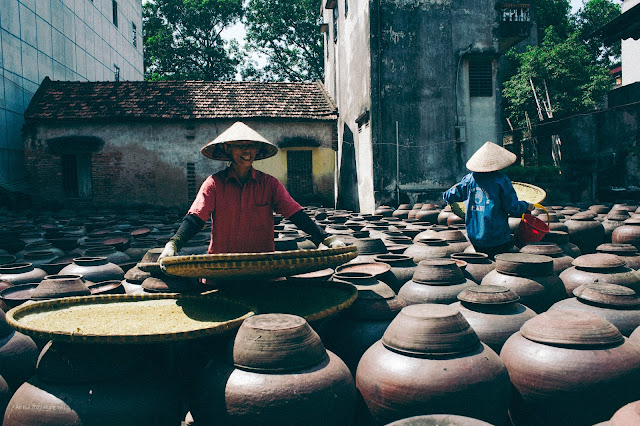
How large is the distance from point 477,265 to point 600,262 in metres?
1.00

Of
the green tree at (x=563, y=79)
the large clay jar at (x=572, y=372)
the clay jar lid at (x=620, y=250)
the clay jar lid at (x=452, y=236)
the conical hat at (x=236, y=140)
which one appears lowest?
the large clay jar at (x=572, y=372)

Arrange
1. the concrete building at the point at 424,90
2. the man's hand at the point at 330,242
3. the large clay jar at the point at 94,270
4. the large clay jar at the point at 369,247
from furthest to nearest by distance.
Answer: the concrete building at the point at 424,90
the large clay jar at the point at 369,247
the large clay jar at the point at 94,270
the man's hand at the point at 330,242

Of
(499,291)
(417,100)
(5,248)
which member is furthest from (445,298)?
(417,100)

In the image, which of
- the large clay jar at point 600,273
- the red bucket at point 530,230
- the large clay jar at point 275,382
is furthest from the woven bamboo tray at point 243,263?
the red bucket at point 530,230

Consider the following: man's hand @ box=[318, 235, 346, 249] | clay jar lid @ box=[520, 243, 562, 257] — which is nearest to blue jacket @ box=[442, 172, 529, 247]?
clay jar lid @ box=[520, 243, 562, 257]

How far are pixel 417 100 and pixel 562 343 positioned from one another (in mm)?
11575

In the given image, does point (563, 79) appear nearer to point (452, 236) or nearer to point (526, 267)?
point (452, 236)

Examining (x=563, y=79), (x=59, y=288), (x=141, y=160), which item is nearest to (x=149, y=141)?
(x=141, y=160)

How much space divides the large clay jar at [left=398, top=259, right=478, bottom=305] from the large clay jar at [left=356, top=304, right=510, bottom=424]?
1103 millimetres

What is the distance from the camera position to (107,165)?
55.1 ft

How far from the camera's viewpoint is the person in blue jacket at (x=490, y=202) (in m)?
4.92

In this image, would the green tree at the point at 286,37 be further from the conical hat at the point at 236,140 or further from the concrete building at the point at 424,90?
the conical hat at the point at 236,140

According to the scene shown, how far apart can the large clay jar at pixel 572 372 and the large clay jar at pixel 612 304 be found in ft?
1.57

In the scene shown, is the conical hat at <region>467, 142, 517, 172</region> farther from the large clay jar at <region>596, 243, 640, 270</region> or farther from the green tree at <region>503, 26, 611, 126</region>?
the green tree at <region>503, 26, 611, 126</region>
